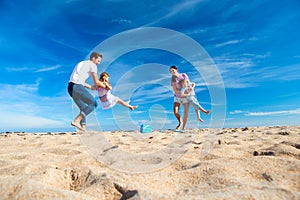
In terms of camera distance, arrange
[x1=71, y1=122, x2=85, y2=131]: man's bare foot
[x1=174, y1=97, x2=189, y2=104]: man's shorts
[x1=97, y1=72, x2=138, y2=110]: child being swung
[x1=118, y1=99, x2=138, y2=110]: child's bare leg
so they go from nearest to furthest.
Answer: [x1=71, y1=122, x2=85, y2=131]: man's bare foot
[x1=97, y1=72, x2=138, y2=110]: child being swung
[x1=118, y1=99, x2=138, y2=110]: child's bare leg
[x1=174, y1=97, x2=189, y2=104]: man's shorts

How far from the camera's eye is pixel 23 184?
1.69 metres

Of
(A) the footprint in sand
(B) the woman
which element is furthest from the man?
(B) the woman

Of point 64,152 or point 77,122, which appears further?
point 77,122

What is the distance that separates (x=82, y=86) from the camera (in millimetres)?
5406

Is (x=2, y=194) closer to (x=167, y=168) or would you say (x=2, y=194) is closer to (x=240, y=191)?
(x=167, y=168)

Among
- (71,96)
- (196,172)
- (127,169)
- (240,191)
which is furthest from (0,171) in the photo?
(71,96)

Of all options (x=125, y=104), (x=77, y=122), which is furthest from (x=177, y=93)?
(x=77, y=122)

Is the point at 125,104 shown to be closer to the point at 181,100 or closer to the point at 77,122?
the point at 77,122

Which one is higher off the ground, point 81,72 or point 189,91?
point 81,72

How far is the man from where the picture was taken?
212 inches

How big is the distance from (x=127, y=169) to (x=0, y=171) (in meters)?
1.34

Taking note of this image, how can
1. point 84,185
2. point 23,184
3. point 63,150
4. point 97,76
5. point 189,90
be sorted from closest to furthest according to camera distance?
point 23,184 → point 84,185 → point 63,150 → point 97,76 → point 189,90

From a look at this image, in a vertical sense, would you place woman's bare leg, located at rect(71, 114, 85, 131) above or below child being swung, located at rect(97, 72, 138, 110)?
below

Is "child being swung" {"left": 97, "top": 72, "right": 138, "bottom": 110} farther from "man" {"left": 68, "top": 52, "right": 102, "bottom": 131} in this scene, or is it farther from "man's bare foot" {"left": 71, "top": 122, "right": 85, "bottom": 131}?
"man's bare foot" {"left": 71, "top": 122, "right": 85, "bottom": 131}
